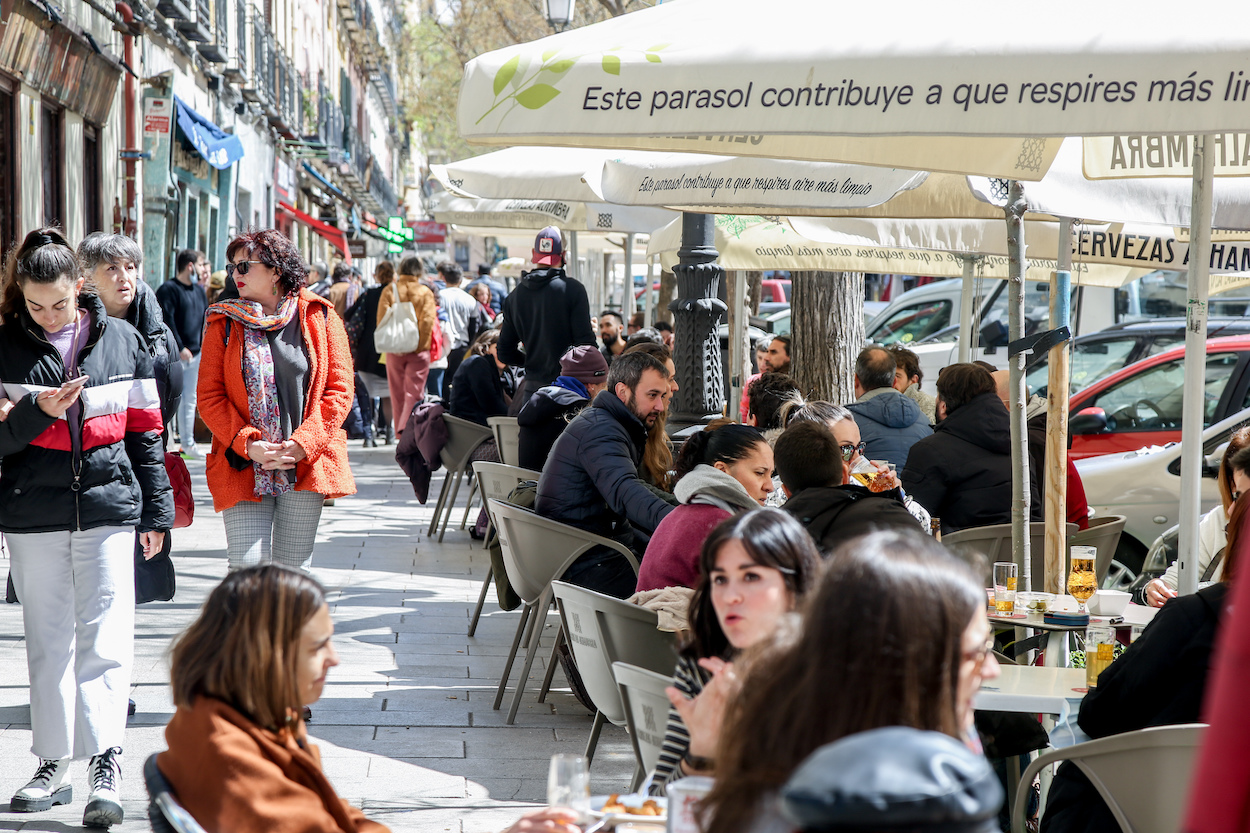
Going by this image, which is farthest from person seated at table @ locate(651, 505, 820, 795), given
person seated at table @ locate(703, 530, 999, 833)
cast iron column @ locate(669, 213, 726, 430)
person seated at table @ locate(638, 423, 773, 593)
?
cast iron column @ locate(669, 213, 726, 430)

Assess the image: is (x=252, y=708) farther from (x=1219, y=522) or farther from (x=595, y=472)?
(x=1219, y=522)

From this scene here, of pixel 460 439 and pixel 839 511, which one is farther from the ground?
pixel 839 511

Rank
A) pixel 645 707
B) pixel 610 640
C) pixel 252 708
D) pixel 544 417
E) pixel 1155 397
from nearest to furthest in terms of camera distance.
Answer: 1. pixel 252 708
2. pixel 645 707
3. pixel 610 640
4. pixel 544 417
5. pixel 1155 397

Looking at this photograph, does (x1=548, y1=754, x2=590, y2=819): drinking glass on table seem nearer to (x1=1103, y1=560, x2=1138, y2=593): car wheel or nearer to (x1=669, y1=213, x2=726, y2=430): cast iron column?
(x1=669, y1=213, x2=726, y2=430): cast iron column

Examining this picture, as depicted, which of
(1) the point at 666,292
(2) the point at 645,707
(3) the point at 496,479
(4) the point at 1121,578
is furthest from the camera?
(1) the point at 666,292

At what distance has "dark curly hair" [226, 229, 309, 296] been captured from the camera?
5.17 meters

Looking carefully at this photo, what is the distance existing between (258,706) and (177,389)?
10.8 ft

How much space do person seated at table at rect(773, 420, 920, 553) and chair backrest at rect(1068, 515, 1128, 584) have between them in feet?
5.67

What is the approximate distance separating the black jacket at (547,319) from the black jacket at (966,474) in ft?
12.7

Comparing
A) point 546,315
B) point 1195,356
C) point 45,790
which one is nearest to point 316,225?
point 546,315

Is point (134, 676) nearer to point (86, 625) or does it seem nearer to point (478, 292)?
point (86, 625)

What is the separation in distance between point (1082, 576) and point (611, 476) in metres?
1.91

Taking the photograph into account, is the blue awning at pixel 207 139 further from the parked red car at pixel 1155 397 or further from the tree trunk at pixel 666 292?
the parked red car at pixel 1155 397

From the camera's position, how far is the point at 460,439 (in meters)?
9.61
